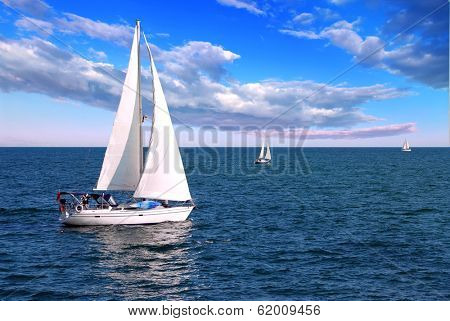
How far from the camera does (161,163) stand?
39.2m

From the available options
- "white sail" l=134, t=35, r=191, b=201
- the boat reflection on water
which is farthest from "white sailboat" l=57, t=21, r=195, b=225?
the boat reflection on water

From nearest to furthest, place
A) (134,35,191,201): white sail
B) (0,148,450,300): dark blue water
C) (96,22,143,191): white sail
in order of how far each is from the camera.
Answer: (0,148,450,300): dark blue water, (96,22,143,191): white sail, (134,35,191,201): white sail

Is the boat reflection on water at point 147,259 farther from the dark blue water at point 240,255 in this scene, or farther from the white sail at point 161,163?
the white sail at point 161,163

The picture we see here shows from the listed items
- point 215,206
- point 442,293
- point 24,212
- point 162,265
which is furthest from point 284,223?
point 24,212

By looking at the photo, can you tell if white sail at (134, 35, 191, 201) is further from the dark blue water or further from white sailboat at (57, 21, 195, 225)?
the dark blue water

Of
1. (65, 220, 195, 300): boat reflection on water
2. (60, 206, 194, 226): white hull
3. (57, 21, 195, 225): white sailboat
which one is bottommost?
(65, 220, 195, 300): boat reflection on water

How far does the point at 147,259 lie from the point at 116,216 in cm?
978

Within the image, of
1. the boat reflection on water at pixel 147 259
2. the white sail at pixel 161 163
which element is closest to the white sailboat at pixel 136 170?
the white sail at pixel 161 163

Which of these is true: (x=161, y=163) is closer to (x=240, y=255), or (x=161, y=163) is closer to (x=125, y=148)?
(x=125, y=148)

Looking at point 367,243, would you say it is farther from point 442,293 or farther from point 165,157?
point 165,157

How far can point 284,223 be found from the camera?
41.6 meters

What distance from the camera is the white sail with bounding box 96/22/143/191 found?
3769cm

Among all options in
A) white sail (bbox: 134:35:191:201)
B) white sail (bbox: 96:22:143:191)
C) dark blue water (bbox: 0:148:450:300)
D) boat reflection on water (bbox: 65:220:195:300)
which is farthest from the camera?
white sail (bbox: 134:35:191:201)

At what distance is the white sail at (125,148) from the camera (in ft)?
124
